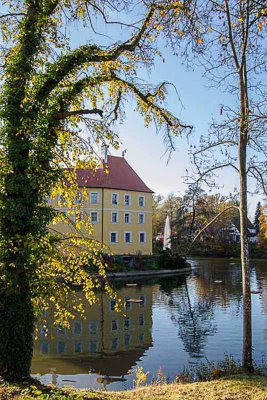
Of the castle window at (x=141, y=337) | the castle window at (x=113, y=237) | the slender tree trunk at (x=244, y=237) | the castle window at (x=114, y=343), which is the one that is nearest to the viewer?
the slender tree trunk at (x=244, y=237)

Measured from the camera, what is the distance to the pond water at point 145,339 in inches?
473

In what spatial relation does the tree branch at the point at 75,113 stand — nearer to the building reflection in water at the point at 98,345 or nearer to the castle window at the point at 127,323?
the building reflection in water at the point at 98,345

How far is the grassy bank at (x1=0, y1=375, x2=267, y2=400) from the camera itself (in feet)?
18.6

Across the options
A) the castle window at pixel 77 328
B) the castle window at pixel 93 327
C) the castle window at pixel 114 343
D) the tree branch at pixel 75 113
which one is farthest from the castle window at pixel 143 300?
the tree branch at pixel 75 113

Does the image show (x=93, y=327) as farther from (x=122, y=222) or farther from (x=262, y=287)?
(x=122, y=222)

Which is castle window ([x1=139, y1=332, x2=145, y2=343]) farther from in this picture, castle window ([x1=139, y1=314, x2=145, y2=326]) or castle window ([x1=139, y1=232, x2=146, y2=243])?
castle window ([x1=139, y1=232, x2=146, y2=243])

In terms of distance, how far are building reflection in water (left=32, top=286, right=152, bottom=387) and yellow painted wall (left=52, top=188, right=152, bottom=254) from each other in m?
20.0

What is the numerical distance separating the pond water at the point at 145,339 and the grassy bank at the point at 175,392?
6.11 feet

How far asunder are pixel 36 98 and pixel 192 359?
30.6ft

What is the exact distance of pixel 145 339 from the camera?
1581 centimetres

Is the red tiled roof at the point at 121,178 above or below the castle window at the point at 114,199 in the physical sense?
above

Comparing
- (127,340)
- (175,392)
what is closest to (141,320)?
(127,340)

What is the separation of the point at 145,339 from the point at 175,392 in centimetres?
890

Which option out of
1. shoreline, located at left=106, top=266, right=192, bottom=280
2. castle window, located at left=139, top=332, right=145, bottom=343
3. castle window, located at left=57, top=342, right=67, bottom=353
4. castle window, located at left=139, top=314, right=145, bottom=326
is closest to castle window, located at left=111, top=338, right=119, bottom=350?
castle window, located at left=139, top=332, right=145, bottom=343
